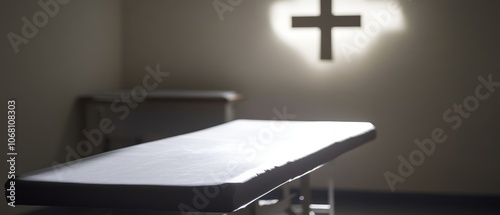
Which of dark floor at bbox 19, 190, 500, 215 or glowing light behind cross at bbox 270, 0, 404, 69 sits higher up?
glowing light behind cross at bbox 270, 0, 404, 69

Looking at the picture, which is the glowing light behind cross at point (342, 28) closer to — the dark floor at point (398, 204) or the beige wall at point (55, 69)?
the dark floor at point (398, 204)

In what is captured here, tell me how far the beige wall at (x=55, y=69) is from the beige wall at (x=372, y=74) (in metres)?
0.28

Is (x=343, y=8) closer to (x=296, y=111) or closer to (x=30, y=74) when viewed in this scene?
(x=296, y=111)

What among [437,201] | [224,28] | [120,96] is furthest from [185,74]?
[437,201]

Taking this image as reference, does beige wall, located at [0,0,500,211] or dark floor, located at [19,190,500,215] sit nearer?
dark floor, located at [19,190,500,215]

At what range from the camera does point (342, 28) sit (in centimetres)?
568

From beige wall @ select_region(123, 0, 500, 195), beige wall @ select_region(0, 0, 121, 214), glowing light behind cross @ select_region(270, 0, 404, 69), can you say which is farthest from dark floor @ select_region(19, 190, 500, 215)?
glowing light behind cross @ select_region(270, 0, 404, 69)

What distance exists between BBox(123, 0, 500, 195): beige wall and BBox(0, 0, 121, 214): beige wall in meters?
0.28

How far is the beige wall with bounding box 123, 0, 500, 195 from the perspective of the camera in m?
5.49

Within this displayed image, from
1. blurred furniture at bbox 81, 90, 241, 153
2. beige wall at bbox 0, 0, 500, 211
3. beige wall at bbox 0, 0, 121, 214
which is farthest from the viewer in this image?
beige wall at bbox 0, 0, 500, 211

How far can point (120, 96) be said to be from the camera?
5215mm

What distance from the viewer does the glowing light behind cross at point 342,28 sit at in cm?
559

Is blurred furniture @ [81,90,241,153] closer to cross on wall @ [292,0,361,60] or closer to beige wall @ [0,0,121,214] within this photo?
beige wall @ [0,0,121,214]

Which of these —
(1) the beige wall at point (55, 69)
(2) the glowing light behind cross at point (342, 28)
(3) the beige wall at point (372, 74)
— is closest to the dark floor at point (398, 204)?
(3) the beige wall at point (372, 74)
